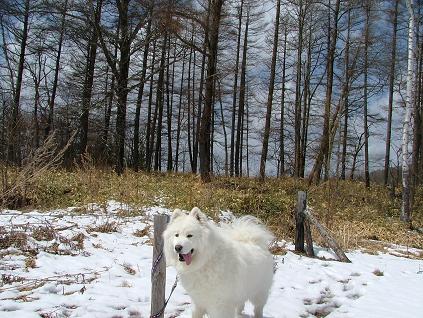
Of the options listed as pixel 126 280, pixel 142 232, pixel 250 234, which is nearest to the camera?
pixel 250 234

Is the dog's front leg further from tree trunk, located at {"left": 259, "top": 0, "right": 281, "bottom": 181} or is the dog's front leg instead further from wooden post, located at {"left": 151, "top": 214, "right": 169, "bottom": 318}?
tree trunk, located at {"left": 259, "top": 0, "right": 281, "bottom": 181}

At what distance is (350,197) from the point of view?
18.4 metres

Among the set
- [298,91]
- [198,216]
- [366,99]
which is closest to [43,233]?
[198,216]

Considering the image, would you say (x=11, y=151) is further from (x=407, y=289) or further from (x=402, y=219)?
(x=402, y=219)

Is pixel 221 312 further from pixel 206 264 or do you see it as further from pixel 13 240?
pixel 13 240

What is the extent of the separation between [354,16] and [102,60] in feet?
44.4

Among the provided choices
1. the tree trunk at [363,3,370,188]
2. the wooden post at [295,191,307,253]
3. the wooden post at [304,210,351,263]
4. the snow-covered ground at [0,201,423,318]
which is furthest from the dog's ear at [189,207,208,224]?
the tree trunk at [363,3,370,188]

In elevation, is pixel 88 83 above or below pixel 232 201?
above

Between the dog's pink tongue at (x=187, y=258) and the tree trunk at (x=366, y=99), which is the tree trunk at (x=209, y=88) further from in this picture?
the dog's pink tongue at (x=187, y=258)

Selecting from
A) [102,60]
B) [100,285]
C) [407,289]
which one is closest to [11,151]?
[100,285]

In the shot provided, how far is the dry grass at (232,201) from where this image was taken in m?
11.0

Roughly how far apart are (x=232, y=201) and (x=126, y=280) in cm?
759

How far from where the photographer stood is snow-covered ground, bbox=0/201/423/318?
4.82 m

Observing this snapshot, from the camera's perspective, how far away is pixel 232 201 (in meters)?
13.1
